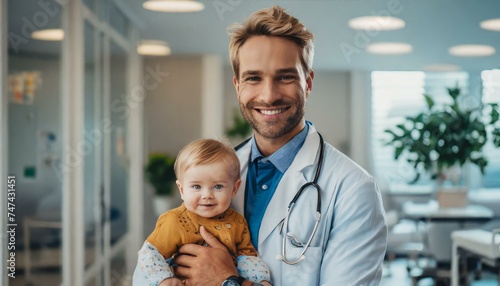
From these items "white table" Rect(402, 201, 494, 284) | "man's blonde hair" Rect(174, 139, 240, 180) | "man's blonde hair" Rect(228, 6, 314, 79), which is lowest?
"white table" Rect(402, 201, 494, 284)

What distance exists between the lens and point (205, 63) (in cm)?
507

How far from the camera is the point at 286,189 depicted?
1336mm

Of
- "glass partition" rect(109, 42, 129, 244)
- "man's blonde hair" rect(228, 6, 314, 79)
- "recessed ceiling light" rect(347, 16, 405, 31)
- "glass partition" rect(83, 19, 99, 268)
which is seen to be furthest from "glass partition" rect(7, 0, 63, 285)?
"recessed ceiling light" rect(347, 16, 405, 31)

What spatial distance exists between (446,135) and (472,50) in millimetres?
620

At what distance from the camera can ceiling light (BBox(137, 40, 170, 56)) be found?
517 cm

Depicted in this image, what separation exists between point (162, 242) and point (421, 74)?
3.73 meters

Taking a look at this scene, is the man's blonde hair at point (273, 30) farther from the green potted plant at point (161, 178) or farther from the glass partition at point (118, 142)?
the green potted plant at point (161, 178)

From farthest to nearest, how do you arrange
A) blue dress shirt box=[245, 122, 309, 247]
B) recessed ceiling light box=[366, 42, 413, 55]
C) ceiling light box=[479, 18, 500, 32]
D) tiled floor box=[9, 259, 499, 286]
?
recessed ceiling light box=[366, 42, 413, 55] → ceiling light box=[479, 18, 500, 32] → tiled floor box=[9, 259, 499, 286] → blue dress shirt box=[245, 122, 309, 247]

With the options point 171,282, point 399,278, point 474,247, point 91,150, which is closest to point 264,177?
point 171,282

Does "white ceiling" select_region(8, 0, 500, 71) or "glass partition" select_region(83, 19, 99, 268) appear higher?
"white ceiling" select_region(8, 0, 500, 71)

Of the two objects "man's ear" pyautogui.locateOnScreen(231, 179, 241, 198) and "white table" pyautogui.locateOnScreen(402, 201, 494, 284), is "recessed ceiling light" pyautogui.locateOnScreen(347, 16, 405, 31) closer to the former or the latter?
"white table" pyautogui.locateOnScreen(402, 201, 494, 284)

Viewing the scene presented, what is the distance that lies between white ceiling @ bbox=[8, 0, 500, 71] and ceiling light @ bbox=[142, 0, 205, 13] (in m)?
0.05

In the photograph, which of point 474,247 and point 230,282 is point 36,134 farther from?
point 474,247

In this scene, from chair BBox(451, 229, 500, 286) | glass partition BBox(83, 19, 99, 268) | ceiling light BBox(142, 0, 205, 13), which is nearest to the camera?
glass partition BBox(83, 19, 99, 268)
